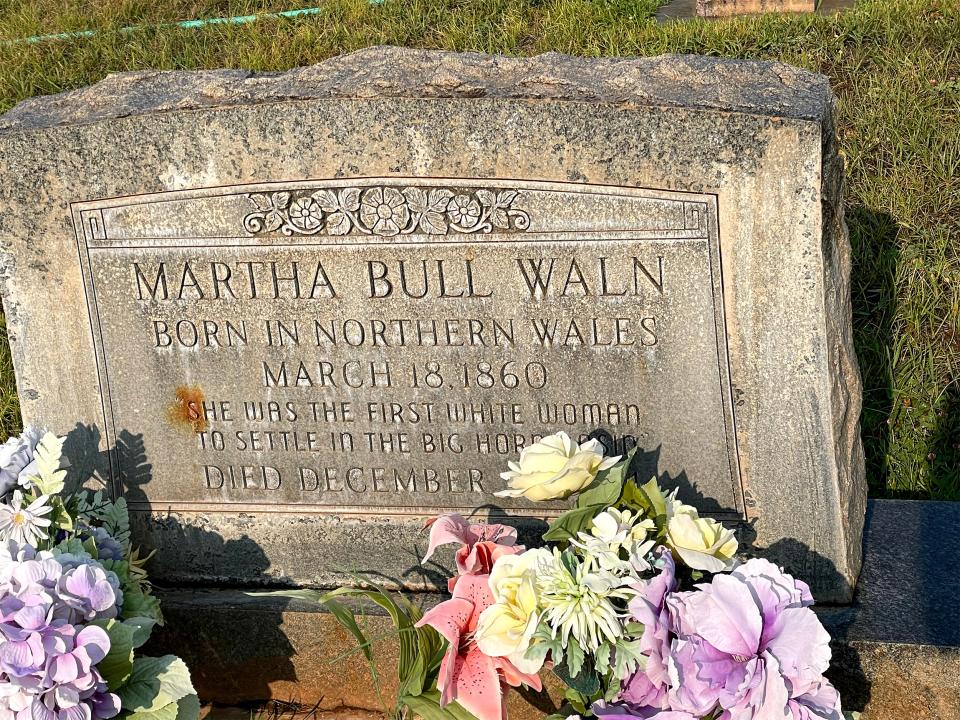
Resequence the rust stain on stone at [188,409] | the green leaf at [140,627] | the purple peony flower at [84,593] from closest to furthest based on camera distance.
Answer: the purple peony flower at [84,593], the green leaf at [140,627], the rust stain on stone at [188,409]

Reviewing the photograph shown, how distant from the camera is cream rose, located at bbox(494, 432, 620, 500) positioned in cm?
231

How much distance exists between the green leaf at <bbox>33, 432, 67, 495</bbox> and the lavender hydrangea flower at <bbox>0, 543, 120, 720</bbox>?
25cm

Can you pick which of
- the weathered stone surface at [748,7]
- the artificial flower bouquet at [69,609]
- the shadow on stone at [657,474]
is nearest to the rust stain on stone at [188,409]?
the artificial flower bouquet at [69,609]

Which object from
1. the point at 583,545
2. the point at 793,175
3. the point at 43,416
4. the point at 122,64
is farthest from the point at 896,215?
the point at 122,64

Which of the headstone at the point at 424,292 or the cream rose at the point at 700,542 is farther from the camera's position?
the headstone at the point at 424,292

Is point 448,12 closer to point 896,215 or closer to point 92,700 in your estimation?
point 896,215

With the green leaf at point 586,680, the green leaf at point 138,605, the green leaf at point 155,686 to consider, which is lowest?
the green leaf at point 155,686

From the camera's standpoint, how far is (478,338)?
102 inches

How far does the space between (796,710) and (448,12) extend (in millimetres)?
4545

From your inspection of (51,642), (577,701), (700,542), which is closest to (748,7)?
(700,542)

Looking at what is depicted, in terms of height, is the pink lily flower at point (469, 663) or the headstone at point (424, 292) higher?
the headstone at point (424, 292)

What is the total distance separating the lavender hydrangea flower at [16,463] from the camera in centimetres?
265

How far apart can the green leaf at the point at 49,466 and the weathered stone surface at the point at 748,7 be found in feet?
13.5

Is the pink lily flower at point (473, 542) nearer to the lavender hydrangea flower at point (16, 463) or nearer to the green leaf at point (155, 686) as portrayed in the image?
the green leaf at point (155, 686)
